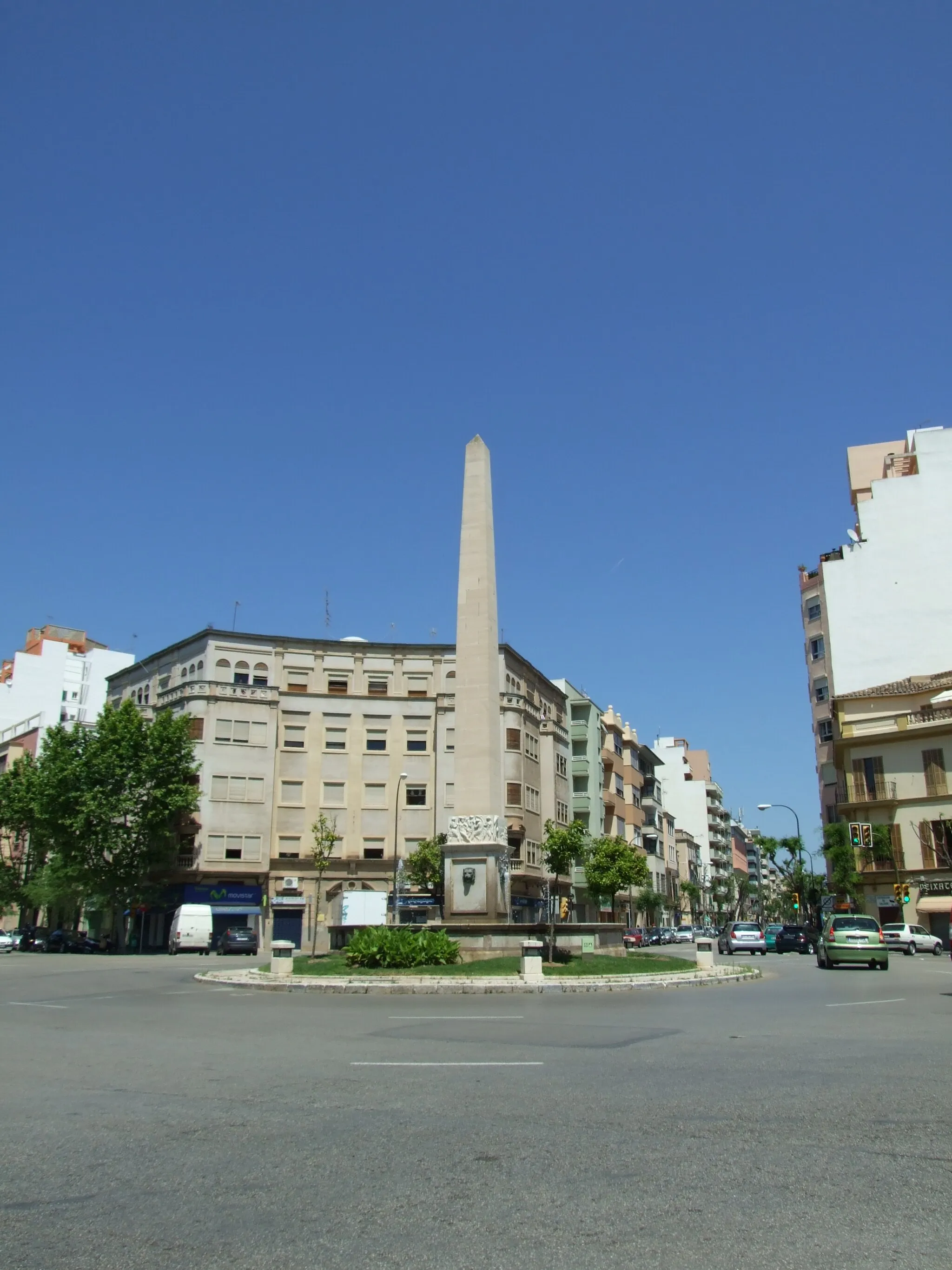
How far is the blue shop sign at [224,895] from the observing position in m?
57.6

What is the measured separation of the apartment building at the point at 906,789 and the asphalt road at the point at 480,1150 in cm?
4309

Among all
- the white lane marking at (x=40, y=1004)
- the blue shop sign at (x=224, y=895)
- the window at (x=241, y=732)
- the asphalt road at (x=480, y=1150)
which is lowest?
the white lane marking at (x=40, y=1004)

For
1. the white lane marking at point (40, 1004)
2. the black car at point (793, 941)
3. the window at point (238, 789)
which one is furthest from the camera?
the window at point (238, 789)

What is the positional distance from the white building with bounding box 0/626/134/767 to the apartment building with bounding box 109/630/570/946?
892 inches

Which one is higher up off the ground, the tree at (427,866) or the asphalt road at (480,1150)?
the tree at (427,866)

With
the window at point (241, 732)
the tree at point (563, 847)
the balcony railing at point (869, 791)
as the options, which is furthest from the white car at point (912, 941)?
the window at point (241, 732)

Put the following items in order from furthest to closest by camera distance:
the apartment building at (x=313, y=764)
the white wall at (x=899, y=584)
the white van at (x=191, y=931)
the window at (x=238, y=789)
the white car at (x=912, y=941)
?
the white wall at (x=899, y=584)
the window at (x=238, y=789)
the apartment building at (x=313, y=764)
the white van at (x=191, y=931)
the white car at (x=912, y=941)

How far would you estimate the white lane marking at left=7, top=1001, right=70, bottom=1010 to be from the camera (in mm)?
18234

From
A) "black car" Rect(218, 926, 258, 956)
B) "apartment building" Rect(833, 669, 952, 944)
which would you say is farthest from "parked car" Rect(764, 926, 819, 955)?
"black car" Rect(218, 926, 258, 956)

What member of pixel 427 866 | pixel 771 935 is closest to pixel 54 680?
pixel 427 866

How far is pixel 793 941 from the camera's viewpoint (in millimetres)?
46281

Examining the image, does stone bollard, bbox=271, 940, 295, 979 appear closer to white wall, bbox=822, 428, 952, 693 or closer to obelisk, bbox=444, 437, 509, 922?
obelisk, bbox=444, 437, 509, 922

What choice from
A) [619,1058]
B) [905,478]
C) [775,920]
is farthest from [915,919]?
[775,920]

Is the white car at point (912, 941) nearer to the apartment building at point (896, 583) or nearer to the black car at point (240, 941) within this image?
the apartment building at point (896, 583)
